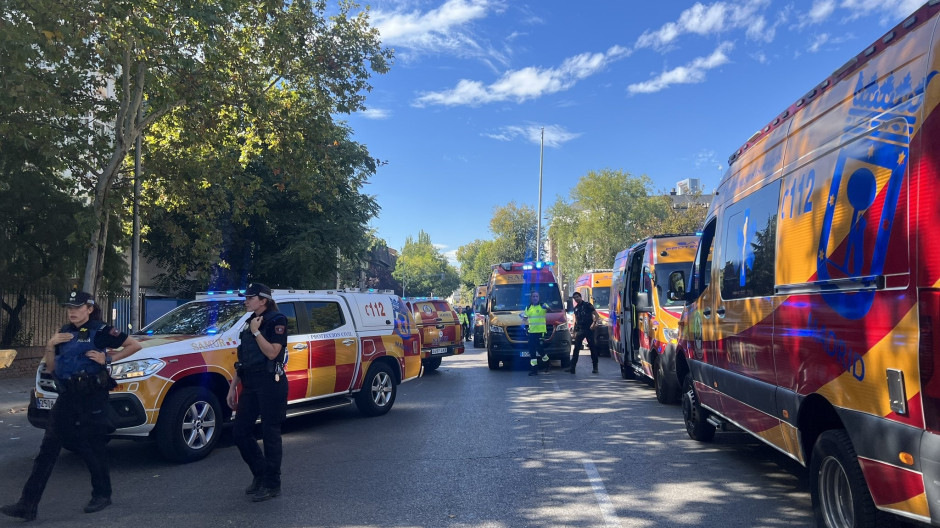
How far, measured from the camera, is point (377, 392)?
9703 millimetres

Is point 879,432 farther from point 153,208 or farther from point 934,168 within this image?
point 153,208

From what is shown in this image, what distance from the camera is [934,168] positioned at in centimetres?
297

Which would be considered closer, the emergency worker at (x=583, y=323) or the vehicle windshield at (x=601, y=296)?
the emergency worker at (x=583, y=323)

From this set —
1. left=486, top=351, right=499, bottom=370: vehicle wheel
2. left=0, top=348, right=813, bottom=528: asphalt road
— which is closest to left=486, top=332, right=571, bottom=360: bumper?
left=486, top=351, right=499, bottom=370: vehicle wheel

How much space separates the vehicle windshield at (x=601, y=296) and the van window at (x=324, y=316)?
1409 centimetres

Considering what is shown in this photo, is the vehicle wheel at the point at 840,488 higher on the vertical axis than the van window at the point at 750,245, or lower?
lower

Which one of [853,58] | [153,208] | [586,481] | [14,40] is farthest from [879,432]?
[153,208]

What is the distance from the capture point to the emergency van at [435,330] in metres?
15.7

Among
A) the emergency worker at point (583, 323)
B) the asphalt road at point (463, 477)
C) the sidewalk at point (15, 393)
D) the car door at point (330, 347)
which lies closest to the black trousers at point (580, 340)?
the emergency worker at point (583, 323)

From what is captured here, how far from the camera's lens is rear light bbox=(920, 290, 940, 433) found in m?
2.85

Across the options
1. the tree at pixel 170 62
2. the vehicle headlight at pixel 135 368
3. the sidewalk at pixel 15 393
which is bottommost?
the sidewalk at pixel 15 393

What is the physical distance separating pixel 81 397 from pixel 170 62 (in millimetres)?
8848

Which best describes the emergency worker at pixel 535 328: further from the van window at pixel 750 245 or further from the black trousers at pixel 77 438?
the black trousers at pixel 77 438

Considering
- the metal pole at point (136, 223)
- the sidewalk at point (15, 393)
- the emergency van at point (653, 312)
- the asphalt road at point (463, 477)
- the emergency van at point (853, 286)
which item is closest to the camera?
the emergency van at point (853, 286)
